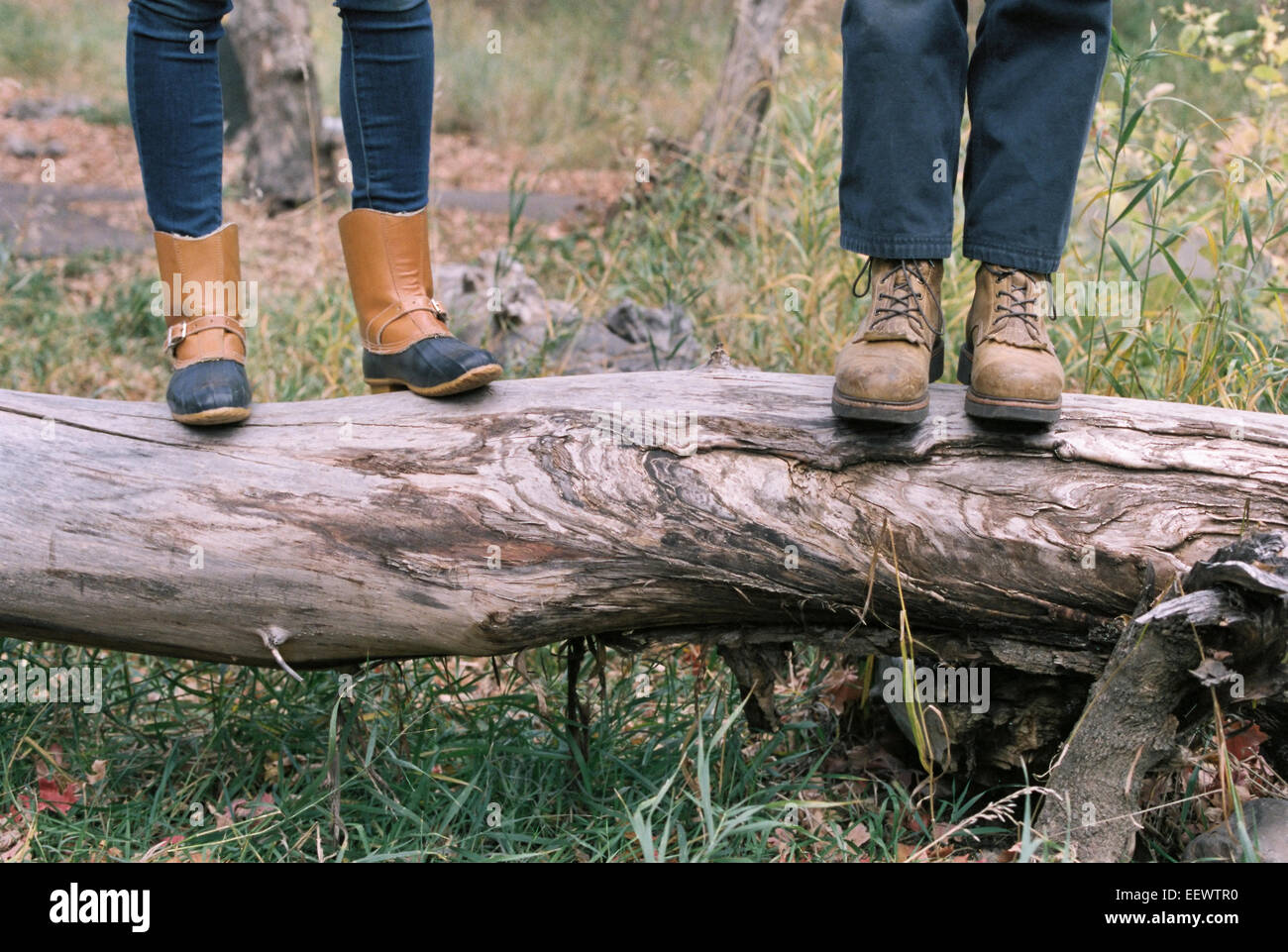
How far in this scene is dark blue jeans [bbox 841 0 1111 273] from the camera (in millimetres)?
1736

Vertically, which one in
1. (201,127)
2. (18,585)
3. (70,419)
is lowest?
(18,585)

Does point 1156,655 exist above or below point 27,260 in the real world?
below

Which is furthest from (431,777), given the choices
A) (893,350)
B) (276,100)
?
(276,100)

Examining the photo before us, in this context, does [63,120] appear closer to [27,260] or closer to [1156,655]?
[27,260]

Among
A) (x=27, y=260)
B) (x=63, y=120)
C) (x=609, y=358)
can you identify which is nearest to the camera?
(x=609, y=358)

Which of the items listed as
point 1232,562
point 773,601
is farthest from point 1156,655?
point 773,601

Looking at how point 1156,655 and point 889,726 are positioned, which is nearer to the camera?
point 1156,655

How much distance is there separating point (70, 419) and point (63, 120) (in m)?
6.83

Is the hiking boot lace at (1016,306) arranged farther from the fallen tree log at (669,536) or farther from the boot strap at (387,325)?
the boot strap at (387,325)

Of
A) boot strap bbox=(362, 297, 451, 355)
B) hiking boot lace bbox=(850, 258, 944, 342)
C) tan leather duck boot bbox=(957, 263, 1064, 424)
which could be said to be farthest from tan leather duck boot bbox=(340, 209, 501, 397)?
tan leather duck boot bbox=(957, 263, 1064, 424)

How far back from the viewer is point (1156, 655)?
152 cm

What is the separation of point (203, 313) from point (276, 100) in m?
4.70

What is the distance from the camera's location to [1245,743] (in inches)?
77.0

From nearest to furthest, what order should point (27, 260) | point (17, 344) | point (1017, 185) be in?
point (1017, 185) < point (17, 344) < point (27, 260)
